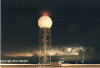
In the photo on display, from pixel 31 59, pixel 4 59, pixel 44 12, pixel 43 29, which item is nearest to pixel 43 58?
pixel 43 29

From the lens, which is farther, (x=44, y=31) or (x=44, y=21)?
(x=44, y=31)

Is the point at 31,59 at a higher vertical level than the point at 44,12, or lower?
lower

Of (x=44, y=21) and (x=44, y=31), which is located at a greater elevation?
(x=44, y=21)

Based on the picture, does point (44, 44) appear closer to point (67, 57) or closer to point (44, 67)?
point (44, 67)

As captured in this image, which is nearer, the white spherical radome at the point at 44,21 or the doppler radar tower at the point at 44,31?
the white spherical radome at the point at 44,21

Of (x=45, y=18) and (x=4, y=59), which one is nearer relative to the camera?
(x=45, y=18)

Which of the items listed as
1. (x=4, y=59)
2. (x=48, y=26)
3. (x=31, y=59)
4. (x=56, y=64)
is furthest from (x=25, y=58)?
(x=48, y=26)

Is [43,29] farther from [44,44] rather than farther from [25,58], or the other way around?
[25,58]

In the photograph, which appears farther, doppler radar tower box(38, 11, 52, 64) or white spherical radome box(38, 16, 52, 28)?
doppler radar tower box(38, 11, 52, 64)

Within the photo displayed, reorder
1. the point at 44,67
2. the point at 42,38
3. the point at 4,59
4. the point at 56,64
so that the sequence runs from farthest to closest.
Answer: the point at 4,59 < the point at 56,64 < the point at 42,38 < the point at 44,67

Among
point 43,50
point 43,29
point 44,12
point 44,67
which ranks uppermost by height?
point 44,12

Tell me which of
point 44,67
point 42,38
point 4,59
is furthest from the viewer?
point 4,59

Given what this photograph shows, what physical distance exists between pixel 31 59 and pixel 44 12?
350 feet

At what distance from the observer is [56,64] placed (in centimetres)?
9112
